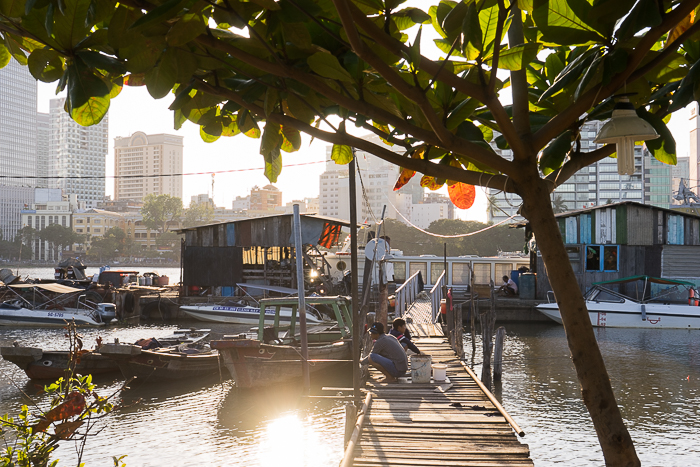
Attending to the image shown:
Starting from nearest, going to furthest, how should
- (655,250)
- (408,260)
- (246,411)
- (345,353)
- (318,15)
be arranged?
1. (318,15)
2. (246,411)
3. (345,353)
4. (655,250)
5. (408,260)

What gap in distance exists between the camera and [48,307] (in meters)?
28.2

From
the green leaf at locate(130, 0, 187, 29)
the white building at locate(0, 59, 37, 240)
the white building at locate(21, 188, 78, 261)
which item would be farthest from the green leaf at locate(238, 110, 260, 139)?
the white building at locate(0, 59, 37, 240)

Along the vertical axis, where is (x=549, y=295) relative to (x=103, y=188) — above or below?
below

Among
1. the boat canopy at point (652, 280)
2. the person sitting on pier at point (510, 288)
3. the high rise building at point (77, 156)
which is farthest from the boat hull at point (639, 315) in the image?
the high rise building at point (77, 156)

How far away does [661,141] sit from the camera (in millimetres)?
2746

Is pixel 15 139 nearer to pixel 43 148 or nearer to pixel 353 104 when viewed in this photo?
pixel 43 148

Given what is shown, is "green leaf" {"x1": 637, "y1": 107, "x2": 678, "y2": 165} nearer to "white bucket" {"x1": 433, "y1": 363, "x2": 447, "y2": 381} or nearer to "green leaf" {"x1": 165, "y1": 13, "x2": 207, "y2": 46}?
"green leaf" {"x1": 165, "y1": 13, "x2": 207, "y2": 46}

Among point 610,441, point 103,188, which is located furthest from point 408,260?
point 103,188

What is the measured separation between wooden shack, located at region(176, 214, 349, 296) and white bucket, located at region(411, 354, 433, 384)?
20.7 meters

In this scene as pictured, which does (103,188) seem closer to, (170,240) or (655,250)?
(170,240)

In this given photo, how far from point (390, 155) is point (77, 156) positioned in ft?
677

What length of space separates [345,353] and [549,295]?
15.8m

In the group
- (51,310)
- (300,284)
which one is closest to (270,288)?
(51,310)

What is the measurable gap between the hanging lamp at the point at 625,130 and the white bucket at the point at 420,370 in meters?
7.41
